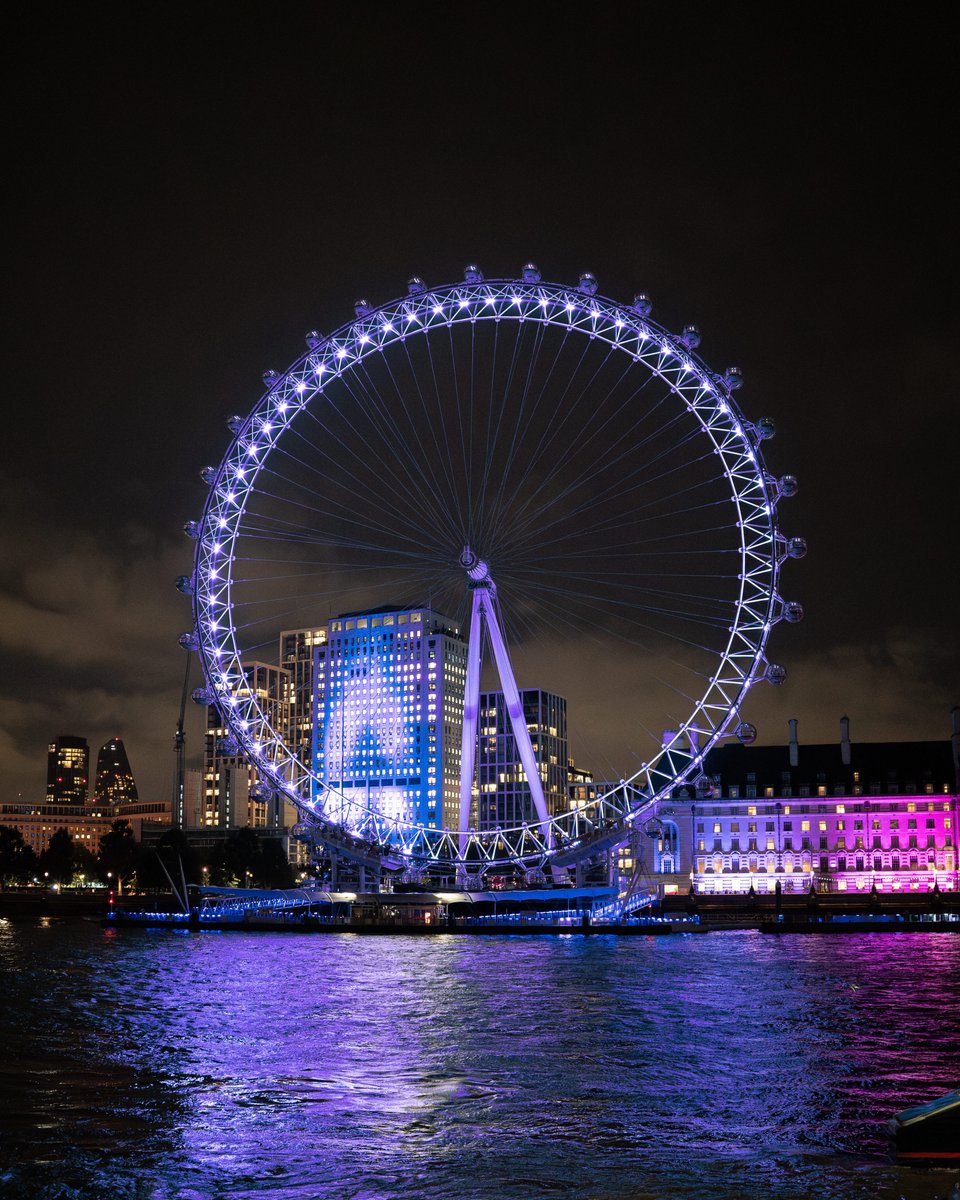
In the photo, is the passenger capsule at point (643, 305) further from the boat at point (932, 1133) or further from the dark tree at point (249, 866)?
the dark tree at point (249, 866)

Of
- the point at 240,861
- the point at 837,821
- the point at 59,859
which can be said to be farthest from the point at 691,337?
the point at 59,859

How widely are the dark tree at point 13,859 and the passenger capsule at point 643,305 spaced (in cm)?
12389

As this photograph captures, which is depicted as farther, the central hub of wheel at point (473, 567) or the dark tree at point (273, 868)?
the dark tree at point (273, 868)

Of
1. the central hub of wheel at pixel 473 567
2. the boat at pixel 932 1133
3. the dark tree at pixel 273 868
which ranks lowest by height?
the dark tree at pixel 273 868

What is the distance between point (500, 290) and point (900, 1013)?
150 feet

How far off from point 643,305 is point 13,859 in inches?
4916

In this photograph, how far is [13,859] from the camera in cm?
16500

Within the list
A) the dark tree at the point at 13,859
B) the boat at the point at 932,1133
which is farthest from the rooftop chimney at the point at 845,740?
the boat at the point at 932,1133

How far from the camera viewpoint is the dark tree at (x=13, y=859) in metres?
164

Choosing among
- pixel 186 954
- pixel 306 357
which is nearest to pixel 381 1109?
pixel 186 954

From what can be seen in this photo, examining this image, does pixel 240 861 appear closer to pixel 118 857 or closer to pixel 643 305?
pixel 118 857

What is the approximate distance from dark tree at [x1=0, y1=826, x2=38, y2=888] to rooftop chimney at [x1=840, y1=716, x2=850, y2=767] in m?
99.9

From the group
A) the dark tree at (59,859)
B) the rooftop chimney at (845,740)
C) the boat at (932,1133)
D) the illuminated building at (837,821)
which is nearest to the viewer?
the boat at (932,1133)

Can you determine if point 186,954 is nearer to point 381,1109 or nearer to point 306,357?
point 306,357
